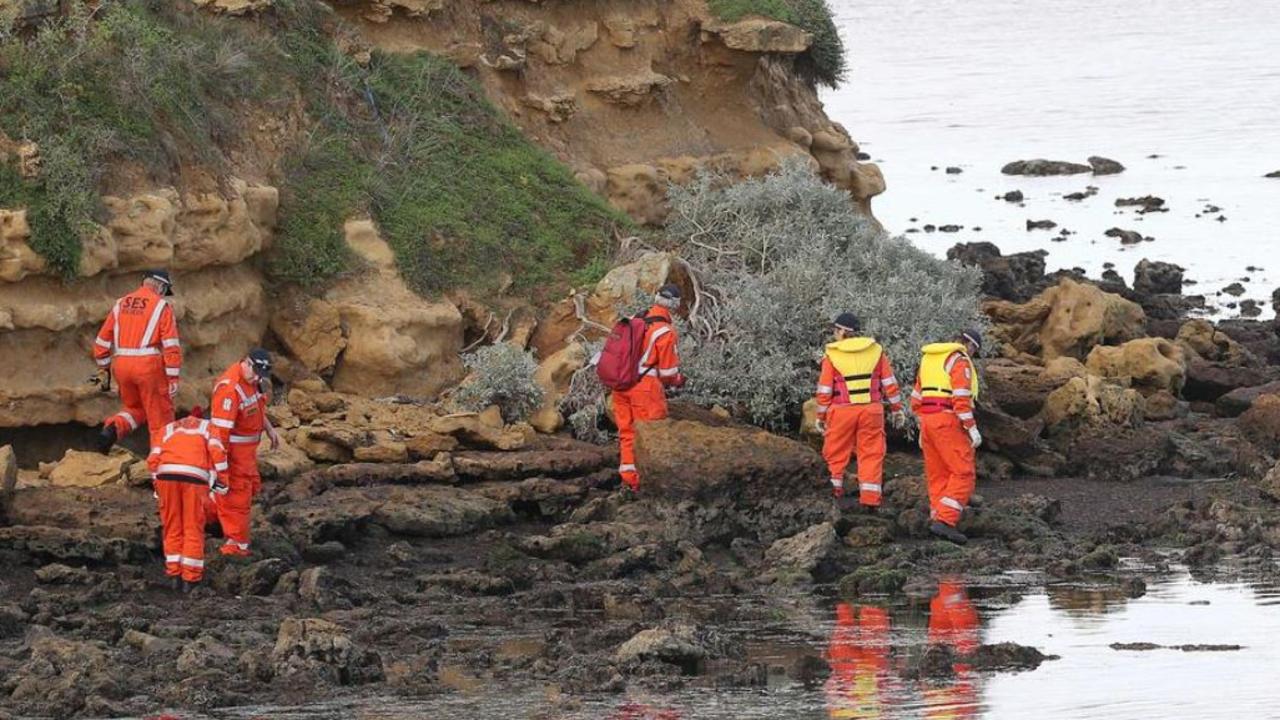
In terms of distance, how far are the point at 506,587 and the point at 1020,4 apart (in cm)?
9287

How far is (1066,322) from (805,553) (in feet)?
32.5

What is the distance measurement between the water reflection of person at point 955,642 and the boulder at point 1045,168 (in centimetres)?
3655

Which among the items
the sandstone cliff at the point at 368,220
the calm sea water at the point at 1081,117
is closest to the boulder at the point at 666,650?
the sandstone cliff at the point at 368,220

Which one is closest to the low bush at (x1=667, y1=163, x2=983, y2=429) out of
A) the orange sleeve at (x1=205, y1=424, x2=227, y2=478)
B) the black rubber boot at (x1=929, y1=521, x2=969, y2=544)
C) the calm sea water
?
the black rubber boot at (x1=929, y1=521, x2=969, y2=544)

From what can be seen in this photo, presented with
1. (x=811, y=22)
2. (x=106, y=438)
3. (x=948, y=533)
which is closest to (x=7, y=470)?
(x=106, y=438)

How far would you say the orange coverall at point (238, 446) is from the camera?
61.3ft

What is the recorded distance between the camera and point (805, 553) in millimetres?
19594

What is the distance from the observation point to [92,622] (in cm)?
1702

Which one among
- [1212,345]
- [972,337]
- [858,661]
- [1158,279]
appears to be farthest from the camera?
[1158,279]

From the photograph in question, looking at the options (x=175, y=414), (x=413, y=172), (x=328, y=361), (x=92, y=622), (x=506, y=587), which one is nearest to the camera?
(x=92, y=622)

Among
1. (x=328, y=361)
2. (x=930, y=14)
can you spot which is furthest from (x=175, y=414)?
(x=930, y=14)

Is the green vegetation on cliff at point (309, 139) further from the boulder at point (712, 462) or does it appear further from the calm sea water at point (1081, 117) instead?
the calm sea water at point (1081, 117)

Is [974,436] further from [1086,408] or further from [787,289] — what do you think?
[787,289]

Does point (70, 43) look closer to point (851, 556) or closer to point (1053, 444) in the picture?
point (851, 556)
